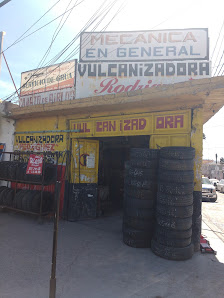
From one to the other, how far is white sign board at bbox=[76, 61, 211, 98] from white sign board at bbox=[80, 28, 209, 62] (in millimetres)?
252

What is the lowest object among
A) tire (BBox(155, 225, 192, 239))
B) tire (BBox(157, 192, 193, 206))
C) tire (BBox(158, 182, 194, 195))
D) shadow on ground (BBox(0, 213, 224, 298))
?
shadow on ground (BBox(0, 213, 224, 298))

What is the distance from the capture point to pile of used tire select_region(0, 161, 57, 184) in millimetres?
7188

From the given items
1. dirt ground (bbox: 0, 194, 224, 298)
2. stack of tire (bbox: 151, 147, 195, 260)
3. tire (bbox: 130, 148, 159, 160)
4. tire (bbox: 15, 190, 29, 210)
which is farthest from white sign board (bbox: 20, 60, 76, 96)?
dirt ground (bbox: 0, 194, 224, 298)

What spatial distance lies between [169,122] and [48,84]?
763 centimetres

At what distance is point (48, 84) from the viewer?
11.1 m

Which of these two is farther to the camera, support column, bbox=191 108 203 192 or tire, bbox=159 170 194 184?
support column, bbox=191 108 203 192

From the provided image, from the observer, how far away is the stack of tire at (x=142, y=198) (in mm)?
5023

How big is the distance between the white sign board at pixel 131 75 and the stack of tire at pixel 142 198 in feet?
11.9

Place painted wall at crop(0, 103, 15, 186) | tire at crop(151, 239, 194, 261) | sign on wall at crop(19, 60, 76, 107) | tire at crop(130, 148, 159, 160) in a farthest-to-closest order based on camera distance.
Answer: sign on wall at crop(19, 60, 76, 107) → painted wall at crop(0, 103, 15, 186) → tire at crop(130, 148, 159, 160) → tire at crop(151, 239, 194, 261)

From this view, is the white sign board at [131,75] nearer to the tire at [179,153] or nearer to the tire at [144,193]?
the tire at [179,153]

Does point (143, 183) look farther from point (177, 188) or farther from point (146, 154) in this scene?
point (177, 188)

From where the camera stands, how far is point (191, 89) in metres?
5.02

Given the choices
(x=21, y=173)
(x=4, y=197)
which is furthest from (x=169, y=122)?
(x=4, y=197)

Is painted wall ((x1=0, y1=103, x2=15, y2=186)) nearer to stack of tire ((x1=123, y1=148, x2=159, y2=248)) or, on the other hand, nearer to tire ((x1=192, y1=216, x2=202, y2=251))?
stack of tire ((x1=123, y1=148, x2=159, y2=248))
